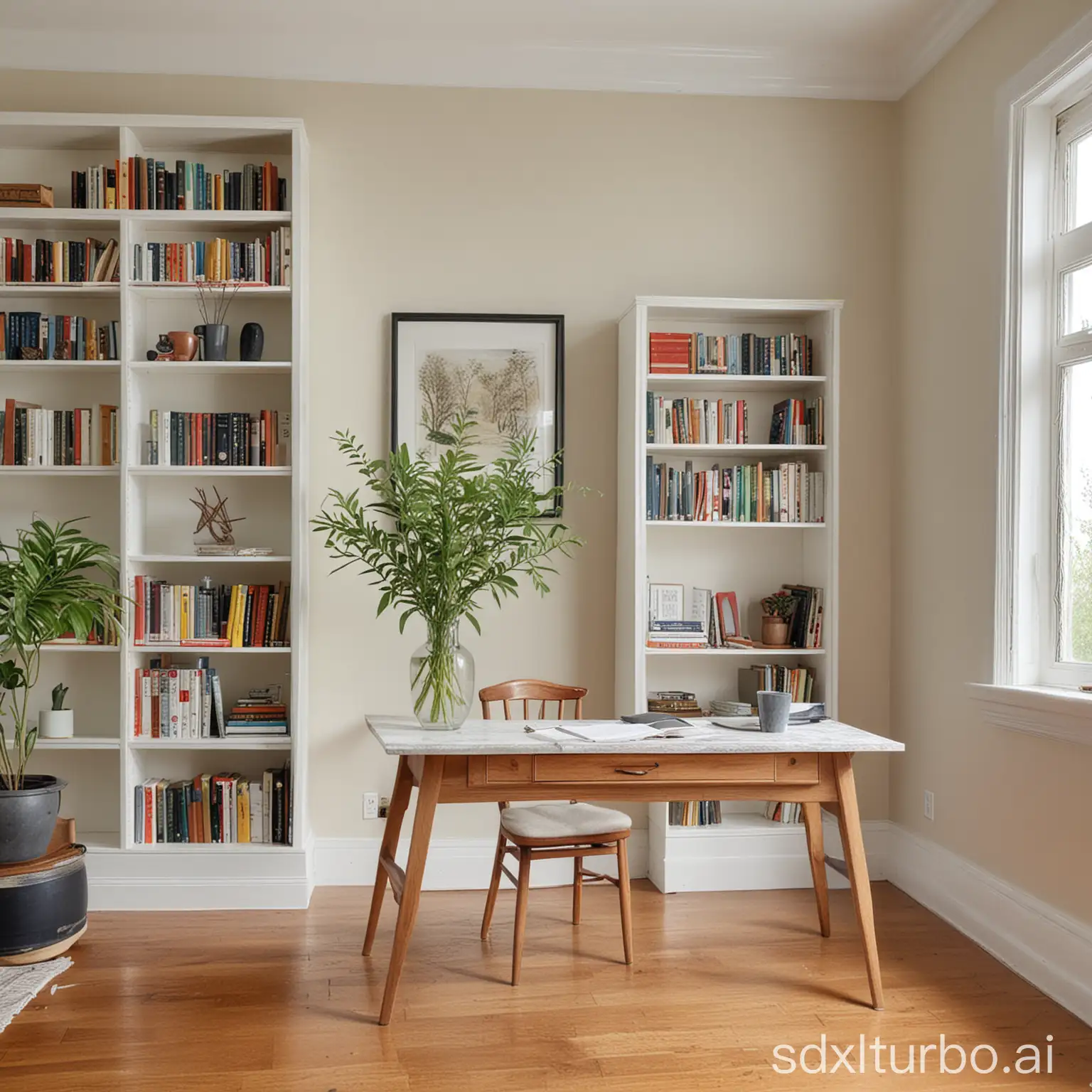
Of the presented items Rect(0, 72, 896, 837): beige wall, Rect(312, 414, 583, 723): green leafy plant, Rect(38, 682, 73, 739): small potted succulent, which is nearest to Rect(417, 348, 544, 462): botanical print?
Rect(0, 72, 896, 837): beige wall

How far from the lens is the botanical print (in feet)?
14.3

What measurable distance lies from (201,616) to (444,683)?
4.05 feet

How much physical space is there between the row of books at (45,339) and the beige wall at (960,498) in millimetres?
3135

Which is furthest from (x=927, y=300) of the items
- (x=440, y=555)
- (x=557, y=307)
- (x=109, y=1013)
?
(x=109, y=1013)

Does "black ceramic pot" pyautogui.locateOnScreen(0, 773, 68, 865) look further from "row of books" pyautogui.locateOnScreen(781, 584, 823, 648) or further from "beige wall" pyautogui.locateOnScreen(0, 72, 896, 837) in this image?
"row of books" pyautogui.locateOnScreen(781, 584, 823, 648)

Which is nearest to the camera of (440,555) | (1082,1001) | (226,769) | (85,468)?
(1082,1001)

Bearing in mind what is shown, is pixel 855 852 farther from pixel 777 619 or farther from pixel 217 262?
pixel 217 262

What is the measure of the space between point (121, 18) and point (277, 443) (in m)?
1.69

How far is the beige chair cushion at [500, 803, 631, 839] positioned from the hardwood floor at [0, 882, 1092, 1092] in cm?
44

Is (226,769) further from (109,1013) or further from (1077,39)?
(1077,39)

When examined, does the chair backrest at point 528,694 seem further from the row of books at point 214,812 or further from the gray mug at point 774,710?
the row of books at point 214,812

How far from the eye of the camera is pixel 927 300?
13.9 feet

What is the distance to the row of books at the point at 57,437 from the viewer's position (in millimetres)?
4078

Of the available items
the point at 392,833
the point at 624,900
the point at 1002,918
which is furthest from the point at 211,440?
the point at 1002,918
